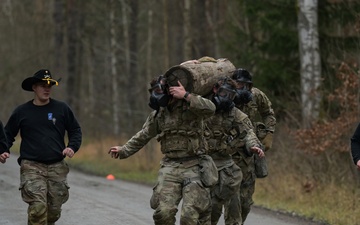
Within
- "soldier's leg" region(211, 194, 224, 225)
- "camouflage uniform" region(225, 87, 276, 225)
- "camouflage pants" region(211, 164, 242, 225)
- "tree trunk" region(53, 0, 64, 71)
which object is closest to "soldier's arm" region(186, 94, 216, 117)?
"camouflage pants" region(211, 164, 242, 225)

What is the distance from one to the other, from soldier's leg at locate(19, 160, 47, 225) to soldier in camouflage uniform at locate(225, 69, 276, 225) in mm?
2247

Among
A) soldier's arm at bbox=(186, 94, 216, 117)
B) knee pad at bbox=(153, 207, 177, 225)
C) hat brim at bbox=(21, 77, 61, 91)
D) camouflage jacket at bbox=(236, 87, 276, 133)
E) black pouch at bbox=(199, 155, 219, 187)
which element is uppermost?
hat brim at bbox=(21, 77, 61, 91)

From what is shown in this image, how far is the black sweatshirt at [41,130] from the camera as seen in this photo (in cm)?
973

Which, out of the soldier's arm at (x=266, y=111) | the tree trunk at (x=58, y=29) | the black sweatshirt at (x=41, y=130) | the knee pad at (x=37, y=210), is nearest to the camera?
the knee pad at (x=37, y=210)

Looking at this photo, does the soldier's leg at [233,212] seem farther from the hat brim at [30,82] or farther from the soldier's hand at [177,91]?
the hat brim at [30,82]

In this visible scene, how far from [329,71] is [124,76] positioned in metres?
22.5

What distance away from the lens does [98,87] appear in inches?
2100

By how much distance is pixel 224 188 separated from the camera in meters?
9.63

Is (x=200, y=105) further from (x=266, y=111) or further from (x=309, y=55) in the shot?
(x=309, y=55)

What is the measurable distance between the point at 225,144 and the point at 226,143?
23 mm

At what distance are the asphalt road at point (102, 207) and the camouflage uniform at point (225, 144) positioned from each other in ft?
8.45

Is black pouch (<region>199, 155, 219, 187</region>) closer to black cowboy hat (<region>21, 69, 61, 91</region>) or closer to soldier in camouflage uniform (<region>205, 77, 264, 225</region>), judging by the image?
soldier in camouflage uniform (<region>205, 77, 264, 225</region>)

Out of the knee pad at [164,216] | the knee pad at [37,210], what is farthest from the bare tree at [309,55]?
the knee pad at [164,216]

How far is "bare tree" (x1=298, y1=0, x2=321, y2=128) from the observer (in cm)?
1730
